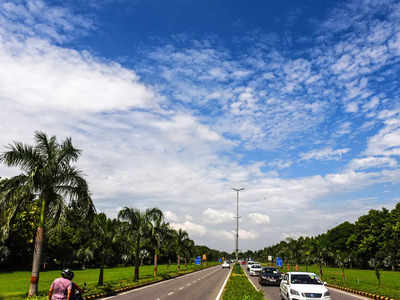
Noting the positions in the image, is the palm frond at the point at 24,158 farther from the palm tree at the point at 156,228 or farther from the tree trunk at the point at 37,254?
the palm tree at the point at 156,228

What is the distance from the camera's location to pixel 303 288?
14859mm

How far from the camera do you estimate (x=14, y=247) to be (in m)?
50.8

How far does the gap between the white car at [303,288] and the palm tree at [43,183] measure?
35.5ft

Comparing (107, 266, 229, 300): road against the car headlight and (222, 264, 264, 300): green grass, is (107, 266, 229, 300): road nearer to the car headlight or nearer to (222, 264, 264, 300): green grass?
(222, 264, 264, 300): green grass

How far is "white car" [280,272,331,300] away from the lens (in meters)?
14.4

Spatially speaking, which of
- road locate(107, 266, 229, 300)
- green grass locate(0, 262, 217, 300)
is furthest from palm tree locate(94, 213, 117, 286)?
road locate(107, 266, 229, 300)

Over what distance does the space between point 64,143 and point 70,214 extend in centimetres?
379

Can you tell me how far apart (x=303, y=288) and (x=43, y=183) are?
44.0 feet

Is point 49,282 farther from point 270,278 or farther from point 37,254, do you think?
point 270,278

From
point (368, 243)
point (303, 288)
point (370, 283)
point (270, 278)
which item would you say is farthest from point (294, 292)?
point (368, 243)

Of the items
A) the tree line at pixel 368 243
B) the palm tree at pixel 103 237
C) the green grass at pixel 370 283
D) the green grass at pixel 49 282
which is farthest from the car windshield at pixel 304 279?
A: the tree line at pixel 368 243

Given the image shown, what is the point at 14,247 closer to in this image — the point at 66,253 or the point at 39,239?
the point at 66,253

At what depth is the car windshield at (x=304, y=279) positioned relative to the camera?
1607cm

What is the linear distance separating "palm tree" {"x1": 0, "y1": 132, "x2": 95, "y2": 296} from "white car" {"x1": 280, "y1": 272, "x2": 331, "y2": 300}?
1082cm
